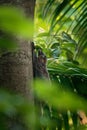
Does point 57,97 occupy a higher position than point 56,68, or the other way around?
point 56,68

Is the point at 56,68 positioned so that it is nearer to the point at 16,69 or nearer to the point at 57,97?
the point at 16,69

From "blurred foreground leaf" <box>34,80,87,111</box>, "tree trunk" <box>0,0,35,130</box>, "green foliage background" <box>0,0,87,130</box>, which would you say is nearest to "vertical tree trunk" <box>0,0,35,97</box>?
"tree trunk" <box>0,0,35,130</box>

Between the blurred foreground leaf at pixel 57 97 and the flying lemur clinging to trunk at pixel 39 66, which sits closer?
the blurred foreground leaf at pixel 57 97

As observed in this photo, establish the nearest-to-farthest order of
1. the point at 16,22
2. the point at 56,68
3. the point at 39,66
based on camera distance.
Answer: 1. the point at 16,22
2. the point at 39,66
3. the point at 56,68

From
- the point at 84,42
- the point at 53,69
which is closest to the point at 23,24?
the point at 84,42

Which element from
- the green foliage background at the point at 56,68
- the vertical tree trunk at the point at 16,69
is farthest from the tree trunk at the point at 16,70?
the green foliage background at the point at 56,68

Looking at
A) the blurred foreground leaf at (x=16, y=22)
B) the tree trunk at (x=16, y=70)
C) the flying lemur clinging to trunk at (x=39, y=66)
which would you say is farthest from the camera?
the flying lemur clinging to trunk at (x=39, y=66)

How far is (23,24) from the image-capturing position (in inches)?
12.5

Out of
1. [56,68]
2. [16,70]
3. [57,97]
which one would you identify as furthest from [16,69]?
[56,68]

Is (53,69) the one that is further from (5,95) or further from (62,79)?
(5,95)

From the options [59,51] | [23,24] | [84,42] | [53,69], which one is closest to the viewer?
[23,24]

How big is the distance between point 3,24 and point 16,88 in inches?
29.8

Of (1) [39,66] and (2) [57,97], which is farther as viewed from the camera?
(1) [39,66]

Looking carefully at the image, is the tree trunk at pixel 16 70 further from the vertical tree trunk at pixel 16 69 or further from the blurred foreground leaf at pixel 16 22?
the blurred foreground leaf at pixel 16 22
